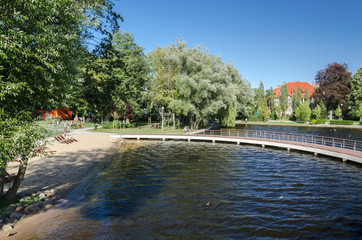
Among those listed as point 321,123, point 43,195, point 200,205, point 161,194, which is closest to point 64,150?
point 43,195

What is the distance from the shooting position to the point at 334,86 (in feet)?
222

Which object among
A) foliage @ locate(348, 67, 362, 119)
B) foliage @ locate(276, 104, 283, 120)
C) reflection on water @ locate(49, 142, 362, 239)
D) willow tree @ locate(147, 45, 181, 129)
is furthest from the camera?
foliage @ locate(276, 104, 283, 120)

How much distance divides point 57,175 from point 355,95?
8029cm

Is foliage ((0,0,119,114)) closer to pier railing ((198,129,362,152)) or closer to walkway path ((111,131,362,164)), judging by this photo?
walkway path ((111,131,362,164))

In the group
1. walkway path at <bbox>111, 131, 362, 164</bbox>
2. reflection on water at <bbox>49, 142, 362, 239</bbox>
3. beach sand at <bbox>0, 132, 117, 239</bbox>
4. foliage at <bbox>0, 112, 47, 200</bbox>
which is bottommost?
reflection on water at <bbox>49, 142, 362, 239</bbox>

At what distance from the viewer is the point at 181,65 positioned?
134 feet

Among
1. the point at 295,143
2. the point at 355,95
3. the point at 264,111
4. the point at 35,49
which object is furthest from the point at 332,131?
the point at 35,49

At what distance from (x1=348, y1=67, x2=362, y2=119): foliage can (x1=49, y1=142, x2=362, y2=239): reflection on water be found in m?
58.5

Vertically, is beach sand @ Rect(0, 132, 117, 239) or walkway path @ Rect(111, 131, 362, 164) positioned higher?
walkway path @ Rect(111, 131, 362, 164)

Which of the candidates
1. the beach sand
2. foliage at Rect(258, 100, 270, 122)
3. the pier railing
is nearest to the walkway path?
the pier railing

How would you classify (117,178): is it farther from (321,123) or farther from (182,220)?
(321,123)

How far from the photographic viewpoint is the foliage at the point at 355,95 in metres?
64.0

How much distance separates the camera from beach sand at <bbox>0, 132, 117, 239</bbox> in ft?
29.8

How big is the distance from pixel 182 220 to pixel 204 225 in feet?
3.51
